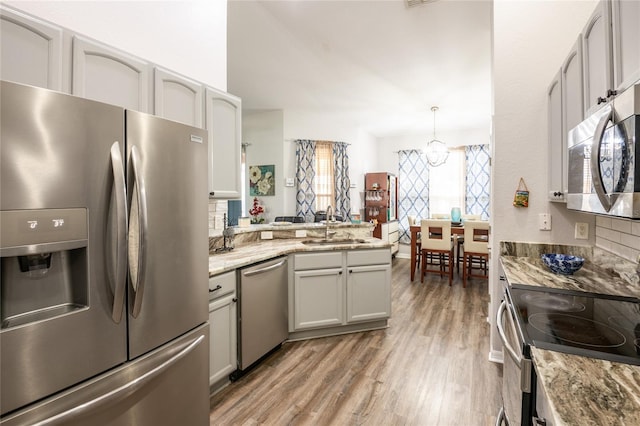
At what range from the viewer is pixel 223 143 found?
226 centimetres

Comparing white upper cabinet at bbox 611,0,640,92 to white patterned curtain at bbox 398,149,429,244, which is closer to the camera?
white upper cabinet at bbox 611,0,640,92

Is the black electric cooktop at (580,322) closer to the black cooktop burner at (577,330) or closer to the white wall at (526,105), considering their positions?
the black cooktop burner at (577,330)

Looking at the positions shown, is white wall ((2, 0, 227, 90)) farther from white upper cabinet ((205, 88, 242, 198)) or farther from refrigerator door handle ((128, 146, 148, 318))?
refrigerator door handle ((128, 146, 148, 318))

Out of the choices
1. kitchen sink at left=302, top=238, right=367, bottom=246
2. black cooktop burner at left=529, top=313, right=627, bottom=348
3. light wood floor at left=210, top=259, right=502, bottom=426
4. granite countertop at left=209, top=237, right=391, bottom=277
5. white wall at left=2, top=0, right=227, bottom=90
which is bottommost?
light wood floor at left=210, top=259, right=502, bottom=426

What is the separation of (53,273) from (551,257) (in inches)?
95.2

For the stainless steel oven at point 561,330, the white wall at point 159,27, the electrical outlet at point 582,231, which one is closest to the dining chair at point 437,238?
the electrical outlet at point 582,231

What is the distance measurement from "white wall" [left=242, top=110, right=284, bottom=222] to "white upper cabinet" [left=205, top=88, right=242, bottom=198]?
3220 mm

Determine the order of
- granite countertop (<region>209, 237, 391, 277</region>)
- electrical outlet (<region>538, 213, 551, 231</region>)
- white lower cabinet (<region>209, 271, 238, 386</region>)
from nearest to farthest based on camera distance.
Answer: white lower cabinet (<region>209, 271, 238, 386</region>) < granite countertop (<region>209, 237, 391, 277</region>) < electrical outlet (<region>538, 213, 551, 231</region>)

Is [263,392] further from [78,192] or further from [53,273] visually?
[78,192]

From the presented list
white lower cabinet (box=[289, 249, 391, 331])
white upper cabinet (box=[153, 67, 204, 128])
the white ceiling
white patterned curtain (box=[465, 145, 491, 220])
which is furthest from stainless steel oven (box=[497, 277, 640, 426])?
white patterned curtain (box=[465, 145, 491, 220])

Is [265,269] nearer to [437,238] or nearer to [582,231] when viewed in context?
[582,231]

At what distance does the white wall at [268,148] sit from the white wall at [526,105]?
3924 mm

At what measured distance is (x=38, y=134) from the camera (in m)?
0.88

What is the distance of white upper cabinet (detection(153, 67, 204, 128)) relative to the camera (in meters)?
1.79
